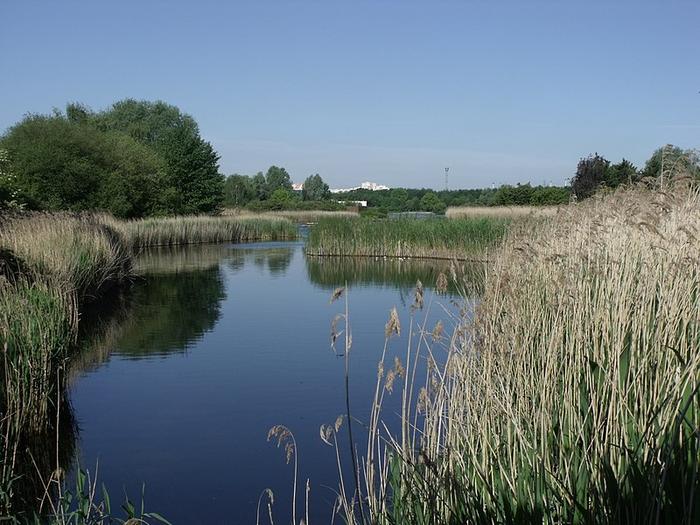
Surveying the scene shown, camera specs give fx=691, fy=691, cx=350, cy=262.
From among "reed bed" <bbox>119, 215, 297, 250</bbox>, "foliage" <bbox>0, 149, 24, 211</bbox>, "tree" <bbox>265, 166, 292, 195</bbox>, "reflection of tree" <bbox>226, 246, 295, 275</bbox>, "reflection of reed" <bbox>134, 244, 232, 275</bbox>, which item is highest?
"tree" <bbox>265, 166, 292, 195</bbox>

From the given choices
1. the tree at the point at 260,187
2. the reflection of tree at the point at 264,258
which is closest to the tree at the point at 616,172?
the reflection of tree at the point at 264,258

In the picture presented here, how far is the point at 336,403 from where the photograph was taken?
23.3 feet

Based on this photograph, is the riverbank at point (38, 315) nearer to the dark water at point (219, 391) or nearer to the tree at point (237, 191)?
the dark water at point (219, 391)

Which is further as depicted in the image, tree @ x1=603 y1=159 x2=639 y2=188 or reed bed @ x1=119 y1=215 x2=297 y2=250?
reed bed @ x1=119 y1=215 x2=297 y2=250

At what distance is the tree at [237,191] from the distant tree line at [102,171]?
19141 mm

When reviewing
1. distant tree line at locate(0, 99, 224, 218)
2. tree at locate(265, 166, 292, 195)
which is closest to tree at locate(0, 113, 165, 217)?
distant tree line at locate(0, 99, 224, 218)

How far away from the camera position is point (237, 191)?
230ft

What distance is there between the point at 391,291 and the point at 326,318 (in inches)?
145

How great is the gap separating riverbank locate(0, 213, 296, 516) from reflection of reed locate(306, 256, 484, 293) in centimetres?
530

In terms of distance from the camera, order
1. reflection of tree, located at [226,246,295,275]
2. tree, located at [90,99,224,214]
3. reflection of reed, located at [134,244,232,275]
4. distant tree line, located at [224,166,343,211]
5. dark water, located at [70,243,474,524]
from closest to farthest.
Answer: dark water, located at [70,243,474,524]
reflection of reed, located at [134,244,232,275]
reflection of tree, located at [226,246,295,275]
tree, located at [90,99,224,214]
distant tree line, located at [224,166,343,211]

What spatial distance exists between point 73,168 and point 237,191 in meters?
39.0

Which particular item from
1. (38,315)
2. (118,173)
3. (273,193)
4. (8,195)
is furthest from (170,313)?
(273,193)

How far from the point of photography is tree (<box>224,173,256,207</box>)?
68.0m

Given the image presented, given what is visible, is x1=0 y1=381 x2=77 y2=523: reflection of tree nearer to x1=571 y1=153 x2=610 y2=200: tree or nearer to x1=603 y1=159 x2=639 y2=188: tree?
x1=571 y1=153 x2=610 y2=200: tree
